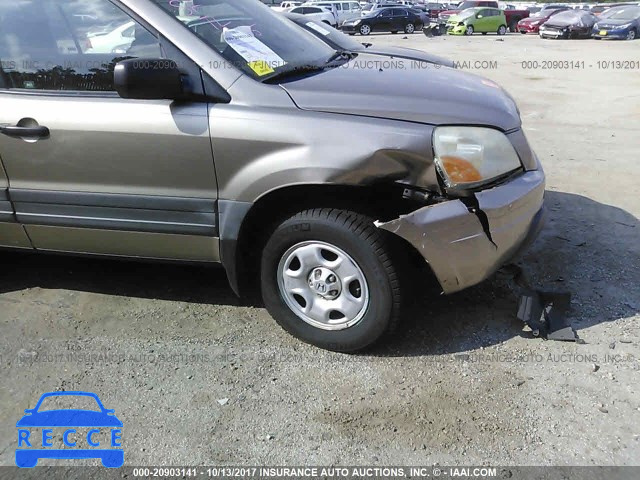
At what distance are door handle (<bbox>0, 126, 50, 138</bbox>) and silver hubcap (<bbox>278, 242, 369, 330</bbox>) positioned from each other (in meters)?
1.39

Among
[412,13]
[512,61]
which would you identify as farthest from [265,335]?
[412,13]

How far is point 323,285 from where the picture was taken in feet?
9.42

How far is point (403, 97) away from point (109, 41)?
155 centimetres

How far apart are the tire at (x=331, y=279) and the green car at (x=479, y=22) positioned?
3033 centimetres

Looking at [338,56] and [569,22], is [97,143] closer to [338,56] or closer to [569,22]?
[338,56]

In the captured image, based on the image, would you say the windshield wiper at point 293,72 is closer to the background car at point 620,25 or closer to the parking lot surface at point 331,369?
the parking lot surface at point 331,369

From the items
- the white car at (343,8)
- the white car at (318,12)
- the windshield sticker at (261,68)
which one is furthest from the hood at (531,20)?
the windshield sticker at (261,68)

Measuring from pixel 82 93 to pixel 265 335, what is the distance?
1591mm

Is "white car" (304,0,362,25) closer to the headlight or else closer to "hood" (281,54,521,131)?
"hood" (281,54,521,131)

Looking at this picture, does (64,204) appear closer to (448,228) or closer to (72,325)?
(72,325)

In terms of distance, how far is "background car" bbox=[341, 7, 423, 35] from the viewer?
101ft

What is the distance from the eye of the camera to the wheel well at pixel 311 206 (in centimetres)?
273

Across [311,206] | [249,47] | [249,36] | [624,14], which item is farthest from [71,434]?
[624,14]

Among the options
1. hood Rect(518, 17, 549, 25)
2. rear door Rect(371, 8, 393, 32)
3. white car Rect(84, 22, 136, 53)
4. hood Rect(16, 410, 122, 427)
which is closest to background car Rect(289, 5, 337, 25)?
rear door Rect(371, 8, 393, 32)
